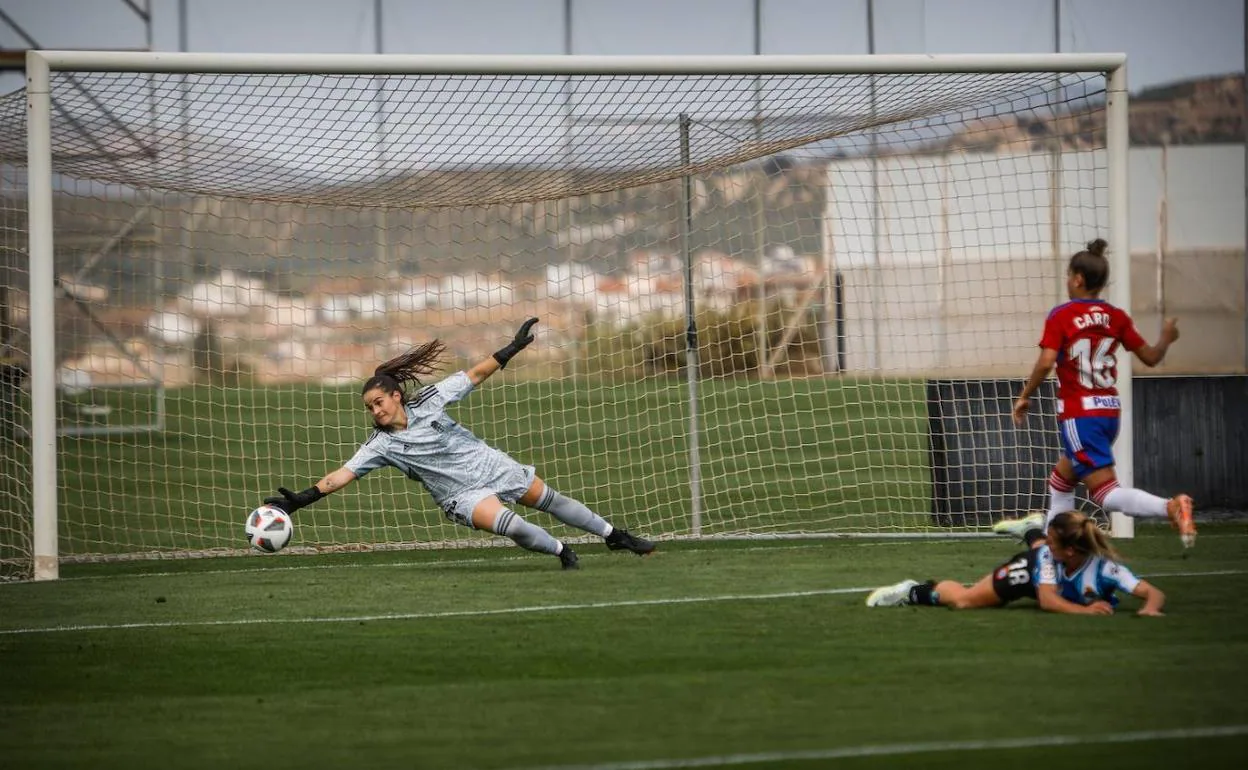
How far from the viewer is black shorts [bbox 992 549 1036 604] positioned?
643 cm

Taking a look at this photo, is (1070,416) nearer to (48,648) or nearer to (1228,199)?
(48,648)

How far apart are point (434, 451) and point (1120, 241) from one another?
4.42 meters

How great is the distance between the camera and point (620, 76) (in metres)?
9.35

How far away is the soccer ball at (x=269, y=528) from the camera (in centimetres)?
779

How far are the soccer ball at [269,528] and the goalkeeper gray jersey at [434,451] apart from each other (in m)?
0.51

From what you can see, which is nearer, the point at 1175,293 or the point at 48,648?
the point at 48,648

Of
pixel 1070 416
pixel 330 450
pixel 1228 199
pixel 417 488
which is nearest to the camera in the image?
pixel 1070 416

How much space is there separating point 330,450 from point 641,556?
A: 8.38 meters

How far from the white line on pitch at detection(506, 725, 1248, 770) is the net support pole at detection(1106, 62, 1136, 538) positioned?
4.78 m

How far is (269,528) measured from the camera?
7789mm

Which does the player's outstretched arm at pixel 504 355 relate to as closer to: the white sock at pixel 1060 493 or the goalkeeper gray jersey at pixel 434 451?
the goalkeeper gray jersey at pixel 434 451

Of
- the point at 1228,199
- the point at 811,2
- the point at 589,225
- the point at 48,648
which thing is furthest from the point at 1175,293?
the point at 48,648

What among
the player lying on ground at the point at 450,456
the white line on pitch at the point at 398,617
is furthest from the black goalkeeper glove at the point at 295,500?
the white line on pitch at the point at 398,617

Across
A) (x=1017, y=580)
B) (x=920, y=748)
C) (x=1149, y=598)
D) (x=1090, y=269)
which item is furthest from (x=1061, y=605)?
(x=920, y=748)
